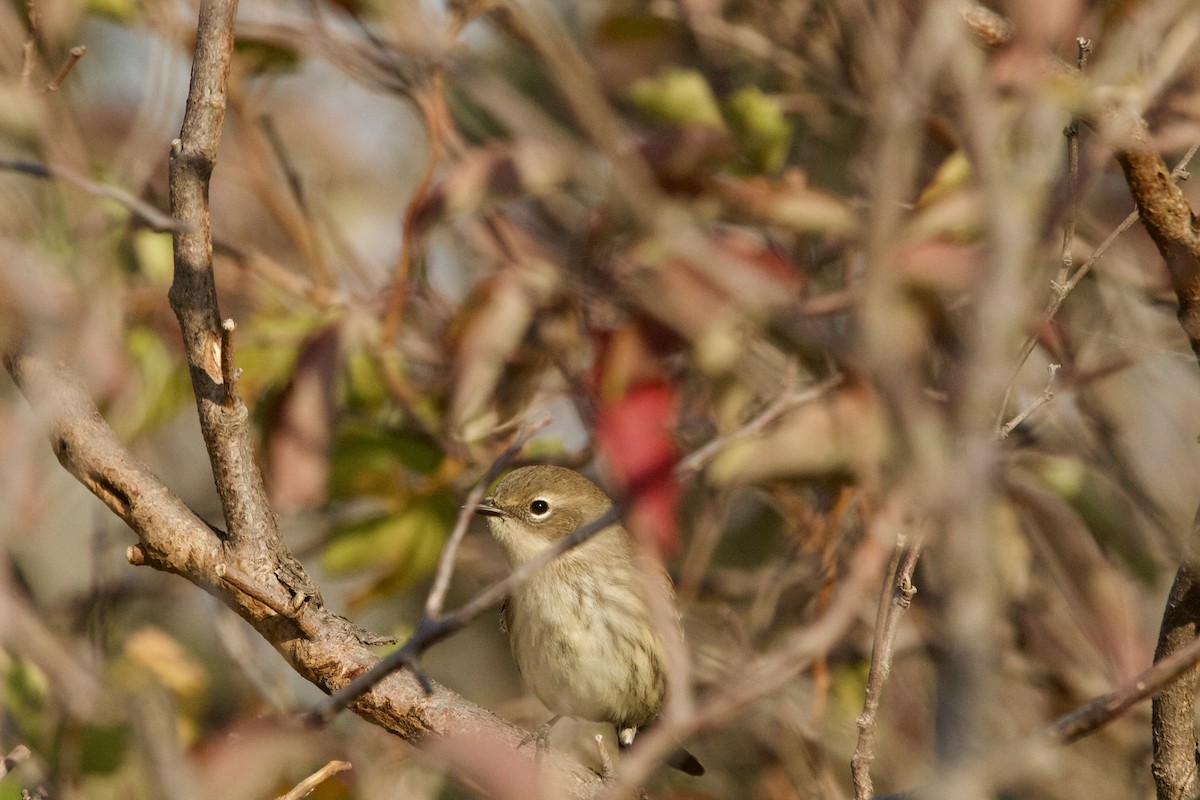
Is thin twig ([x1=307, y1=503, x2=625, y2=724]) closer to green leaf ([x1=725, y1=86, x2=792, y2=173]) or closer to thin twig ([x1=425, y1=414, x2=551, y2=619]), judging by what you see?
thin twig ([x1=425, y1=414, x2=551, y2=619])

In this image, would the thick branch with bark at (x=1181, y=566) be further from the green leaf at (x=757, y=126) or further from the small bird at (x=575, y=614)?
the small bird at (x=575, y=614)

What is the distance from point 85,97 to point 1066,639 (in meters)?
5.02

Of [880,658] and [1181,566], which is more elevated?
[1181,566]

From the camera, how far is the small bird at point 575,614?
14.6 feet

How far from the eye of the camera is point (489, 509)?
4.57m

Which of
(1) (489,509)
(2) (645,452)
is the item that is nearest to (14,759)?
(2) (645,452)

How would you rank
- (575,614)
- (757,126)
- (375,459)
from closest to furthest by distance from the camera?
1. (757,126)
2. (375,459)
3. (575,614)

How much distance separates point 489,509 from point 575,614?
49cm

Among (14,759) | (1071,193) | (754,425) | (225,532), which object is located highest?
(1071,193)

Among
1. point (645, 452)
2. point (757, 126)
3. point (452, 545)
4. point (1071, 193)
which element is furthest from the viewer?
point (757, 126)

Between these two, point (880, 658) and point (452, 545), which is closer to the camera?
point (452, 545)

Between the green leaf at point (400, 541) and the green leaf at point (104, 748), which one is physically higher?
the green leaf at point (400, 541)

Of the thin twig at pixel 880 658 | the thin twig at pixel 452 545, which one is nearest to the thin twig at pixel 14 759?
the thin twig at pixel 452 545

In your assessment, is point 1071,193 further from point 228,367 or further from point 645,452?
point 228,367
